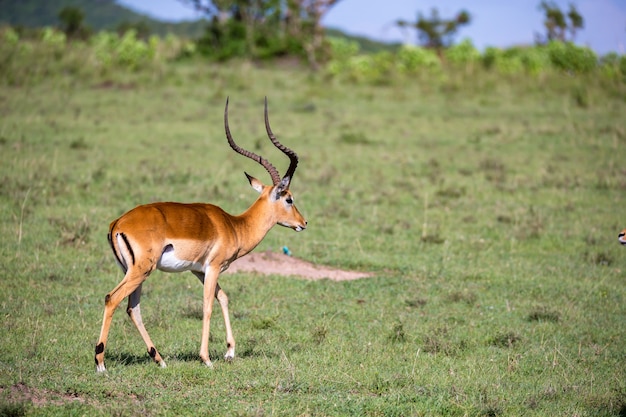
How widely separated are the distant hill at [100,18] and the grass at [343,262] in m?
56.5

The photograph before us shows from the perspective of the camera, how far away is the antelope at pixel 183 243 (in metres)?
5.53

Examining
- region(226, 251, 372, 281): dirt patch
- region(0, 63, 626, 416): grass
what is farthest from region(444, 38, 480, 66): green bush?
region(226, 251, 372, 281): dirt patch

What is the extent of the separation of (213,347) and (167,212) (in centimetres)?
132

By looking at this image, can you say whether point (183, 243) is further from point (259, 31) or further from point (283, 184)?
point (259, 31)

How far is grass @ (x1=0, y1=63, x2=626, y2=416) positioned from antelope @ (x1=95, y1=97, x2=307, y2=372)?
0.40 meters

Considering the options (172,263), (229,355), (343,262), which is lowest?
(229,355)

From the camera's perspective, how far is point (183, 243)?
5723mm

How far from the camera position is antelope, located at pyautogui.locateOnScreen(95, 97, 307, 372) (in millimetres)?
5527

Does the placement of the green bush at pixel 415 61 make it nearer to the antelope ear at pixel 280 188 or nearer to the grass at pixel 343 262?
the grass at pixel 343 262

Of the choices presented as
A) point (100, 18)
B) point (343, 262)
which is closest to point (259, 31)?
point (343, 262)

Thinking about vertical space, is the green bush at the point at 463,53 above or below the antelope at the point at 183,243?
above

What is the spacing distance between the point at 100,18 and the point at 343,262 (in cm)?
8206

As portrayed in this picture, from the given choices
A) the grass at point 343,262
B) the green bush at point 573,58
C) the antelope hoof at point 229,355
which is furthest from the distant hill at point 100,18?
the antelope hoof at point 229,355

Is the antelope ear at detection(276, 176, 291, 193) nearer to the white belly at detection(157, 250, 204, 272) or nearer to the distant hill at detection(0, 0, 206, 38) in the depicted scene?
the white belly at detection(157, 250, 204, 272)
